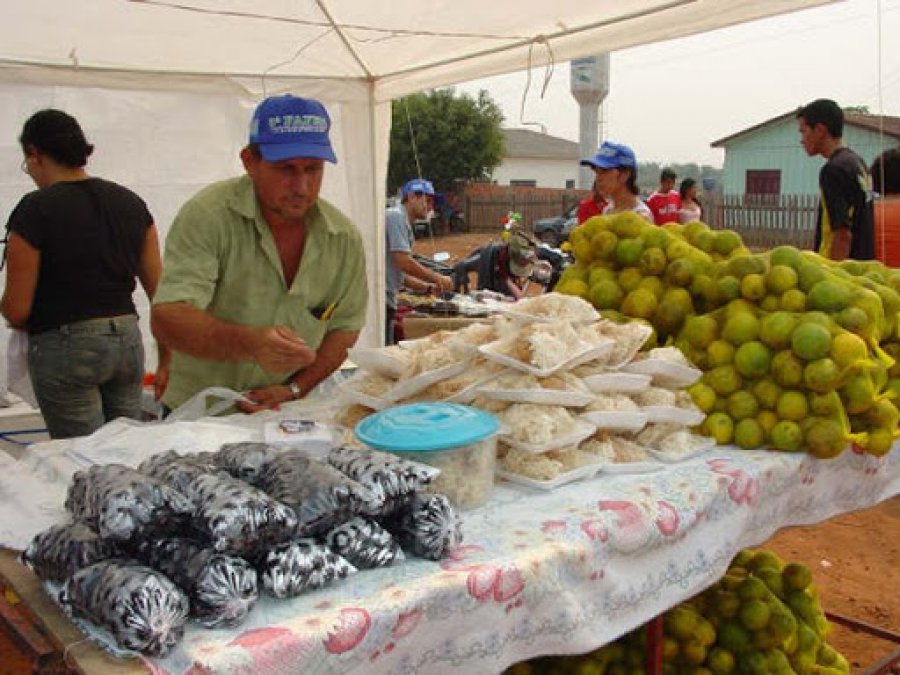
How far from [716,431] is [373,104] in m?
4.09

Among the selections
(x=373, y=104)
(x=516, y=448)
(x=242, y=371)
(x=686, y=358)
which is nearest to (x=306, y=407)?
(x=242, y=371)

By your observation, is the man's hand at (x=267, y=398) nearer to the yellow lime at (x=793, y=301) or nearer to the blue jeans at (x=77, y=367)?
the blue jeans at (x=77, y=367)

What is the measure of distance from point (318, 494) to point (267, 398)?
1.32m

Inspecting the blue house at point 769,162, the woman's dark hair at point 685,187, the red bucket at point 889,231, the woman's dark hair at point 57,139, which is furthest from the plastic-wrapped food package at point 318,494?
the blue house at point 769,162

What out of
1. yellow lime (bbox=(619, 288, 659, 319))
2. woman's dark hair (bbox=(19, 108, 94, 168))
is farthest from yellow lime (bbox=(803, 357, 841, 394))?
woman's dark hair (bbox=(19, 108, 94, 168))

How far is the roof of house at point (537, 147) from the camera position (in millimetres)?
57809

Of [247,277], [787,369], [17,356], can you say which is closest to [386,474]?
[787,369]

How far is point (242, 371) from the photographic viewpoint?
2822 millimetres

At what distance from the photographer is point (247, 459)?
1477 mm

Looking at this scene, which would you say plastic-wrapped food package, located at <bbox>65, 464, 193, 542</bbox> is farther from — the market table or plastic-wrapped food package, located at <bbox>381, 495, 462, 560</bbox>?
plastic-wrapped food package, located at <bbox>381, 495, 462, 560</bbox>

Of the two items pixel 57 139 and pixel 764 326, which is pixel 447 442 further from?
pixel 57 139

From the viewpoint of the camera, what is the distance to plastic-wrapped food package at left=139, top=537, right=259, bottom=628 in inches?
46.6

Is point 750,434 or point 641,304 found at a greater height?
point 641,304

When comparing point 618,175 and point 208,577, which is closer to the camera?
point 208,577
